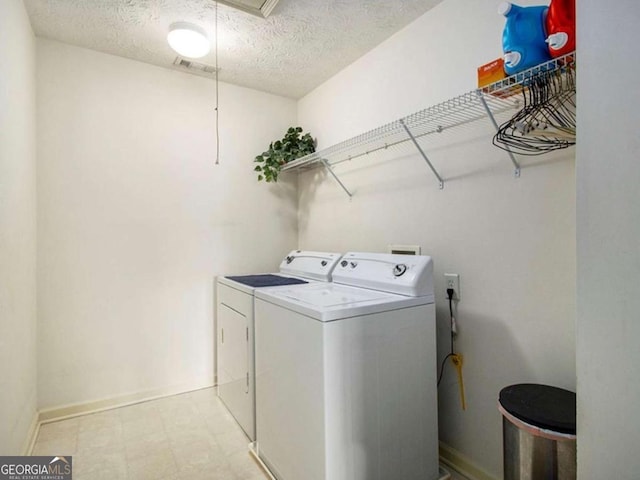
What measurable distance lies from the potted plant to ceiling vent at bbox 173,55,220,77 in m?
0.75

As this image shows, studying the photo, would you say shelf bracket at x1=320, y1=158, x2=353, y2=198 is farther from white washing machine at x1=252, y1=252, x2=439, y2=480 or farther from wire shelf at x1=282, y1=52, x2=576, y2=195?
white washing machine at x1=252, y1=252, x2=439, y2=480

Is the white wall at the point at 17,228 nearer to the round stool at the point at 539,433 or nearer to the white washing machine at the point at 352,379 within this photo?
the white washing machine at the point at 352,379

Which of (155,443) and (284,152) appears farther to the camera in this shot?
(284,152)

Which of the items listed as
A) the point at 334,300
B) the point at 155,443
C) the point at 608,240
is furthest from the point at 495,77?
the point at 155,443

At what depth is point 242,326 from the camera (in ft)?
6.77

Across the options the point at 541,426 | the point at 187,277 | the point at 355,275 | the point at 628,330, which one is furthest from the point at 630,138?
the point at 187,277

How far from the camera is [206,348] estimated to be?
2.75 m

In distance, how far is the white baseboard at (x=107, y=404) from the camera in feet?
7.23

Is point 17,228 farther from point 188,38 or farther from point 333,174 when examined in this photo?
point 333,174

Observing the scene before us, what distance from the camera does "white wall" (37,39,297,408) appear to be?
7.35 ft

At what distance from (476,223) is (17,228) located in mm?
2377

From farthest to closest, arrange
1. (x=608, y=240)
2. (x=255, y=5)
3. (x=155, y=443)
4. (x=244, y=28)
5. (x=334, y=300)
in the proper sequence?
(x=244, y=28), (x=155, y=443), (x=255, y=5), (x=334, y=300), (x=608, y=240)

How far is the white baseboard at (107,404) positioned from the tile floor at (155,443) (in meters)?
0.05

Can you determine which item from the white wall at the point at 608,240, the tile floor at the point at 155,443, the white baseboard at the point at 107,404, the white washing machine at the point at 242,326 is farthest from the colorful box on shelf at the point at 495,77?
the white baseboard at the point at 107,404
